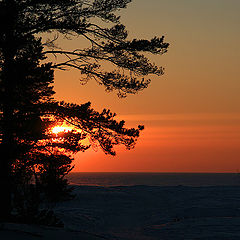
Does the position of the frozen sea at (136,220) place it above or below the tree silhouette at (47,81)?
below

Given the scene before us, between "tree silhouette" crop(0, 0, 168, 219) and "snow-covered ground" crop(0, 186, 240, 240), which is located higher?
"tree silhouette" crop(0, 0, 168, 219)

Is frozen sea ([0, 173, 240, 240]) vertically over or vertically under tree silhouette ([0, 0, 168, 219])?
under

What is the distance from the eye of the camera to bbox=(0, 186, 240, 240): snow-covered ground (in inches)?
428

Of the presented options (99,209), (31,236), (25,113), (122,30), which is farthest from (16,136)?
(99,209)

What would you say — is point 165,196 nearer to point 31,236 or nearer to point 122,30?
point 122,30

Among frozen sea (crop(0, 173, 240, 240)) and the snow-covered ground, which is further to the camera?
the snow-covered ground

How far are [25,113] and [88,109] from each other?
236 centimetres

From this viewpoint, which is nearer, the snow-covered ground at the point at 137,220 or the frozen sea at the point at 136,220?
the frozen sea at the point at 136,220

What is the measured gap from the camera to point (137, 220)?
21.1 metres

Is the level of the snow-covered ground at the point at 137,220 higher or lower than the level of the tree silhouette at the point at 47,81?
Answer: lower

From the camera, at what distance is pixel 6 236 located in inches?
343

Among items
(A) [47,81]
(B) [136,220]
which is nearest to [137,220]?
(B) [136,220]

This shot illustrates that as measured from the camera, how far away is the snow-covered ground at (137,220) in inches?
428

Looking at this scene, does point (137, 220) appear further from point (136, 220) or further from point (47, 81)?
point (47, 81)
